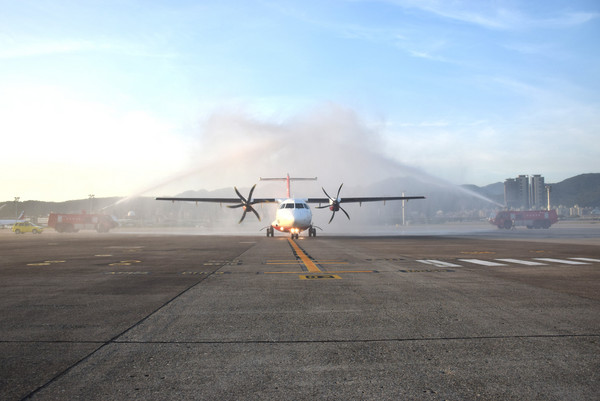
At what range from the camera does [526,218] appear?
7788cm

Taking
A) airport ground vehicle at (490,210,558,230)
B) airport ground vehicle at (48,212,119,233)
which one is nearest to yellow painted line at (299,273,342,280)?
airport ground vehicle at (48,212,119,233)

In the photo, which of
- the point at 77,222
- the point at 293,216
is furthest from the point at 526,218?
the point at 77,222

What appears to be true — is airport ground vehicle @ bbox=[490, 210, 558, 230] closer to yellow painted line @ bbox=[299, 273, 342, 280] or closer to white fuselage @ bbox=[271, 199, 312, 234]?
white fuselage @ bbox=[271, 199, 312, 234]

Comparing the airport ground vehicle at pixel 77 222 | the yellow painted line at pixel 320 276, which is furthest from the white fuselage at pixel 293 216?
the airport ground vehicle at pixel 77 222

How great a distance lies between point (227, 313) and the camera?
23.2 feet

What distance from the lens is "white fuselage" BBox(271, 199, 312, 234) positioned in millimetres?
35625

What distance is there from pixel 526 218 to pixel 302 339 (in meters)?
84.4

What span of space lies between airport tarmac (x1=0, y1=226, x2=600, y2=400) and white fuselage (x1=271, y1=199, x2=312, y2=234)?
24.7 meters

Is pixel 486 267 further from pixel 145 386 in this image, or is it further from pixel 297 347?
pixel 145 386

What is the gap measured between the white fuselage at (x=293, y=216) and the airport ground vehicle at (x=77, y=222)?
44.4m

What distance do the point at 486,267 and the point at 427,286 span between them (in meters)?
5.30

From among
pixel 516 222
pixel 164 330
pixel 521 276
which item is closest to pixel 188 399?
pixel 164 330

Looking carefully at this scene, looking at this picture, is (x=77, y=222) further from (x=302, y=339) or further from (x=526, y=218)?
(x=526, y=218)

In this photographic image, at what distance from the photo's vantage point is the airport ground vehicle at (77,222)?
6581 centimetres
